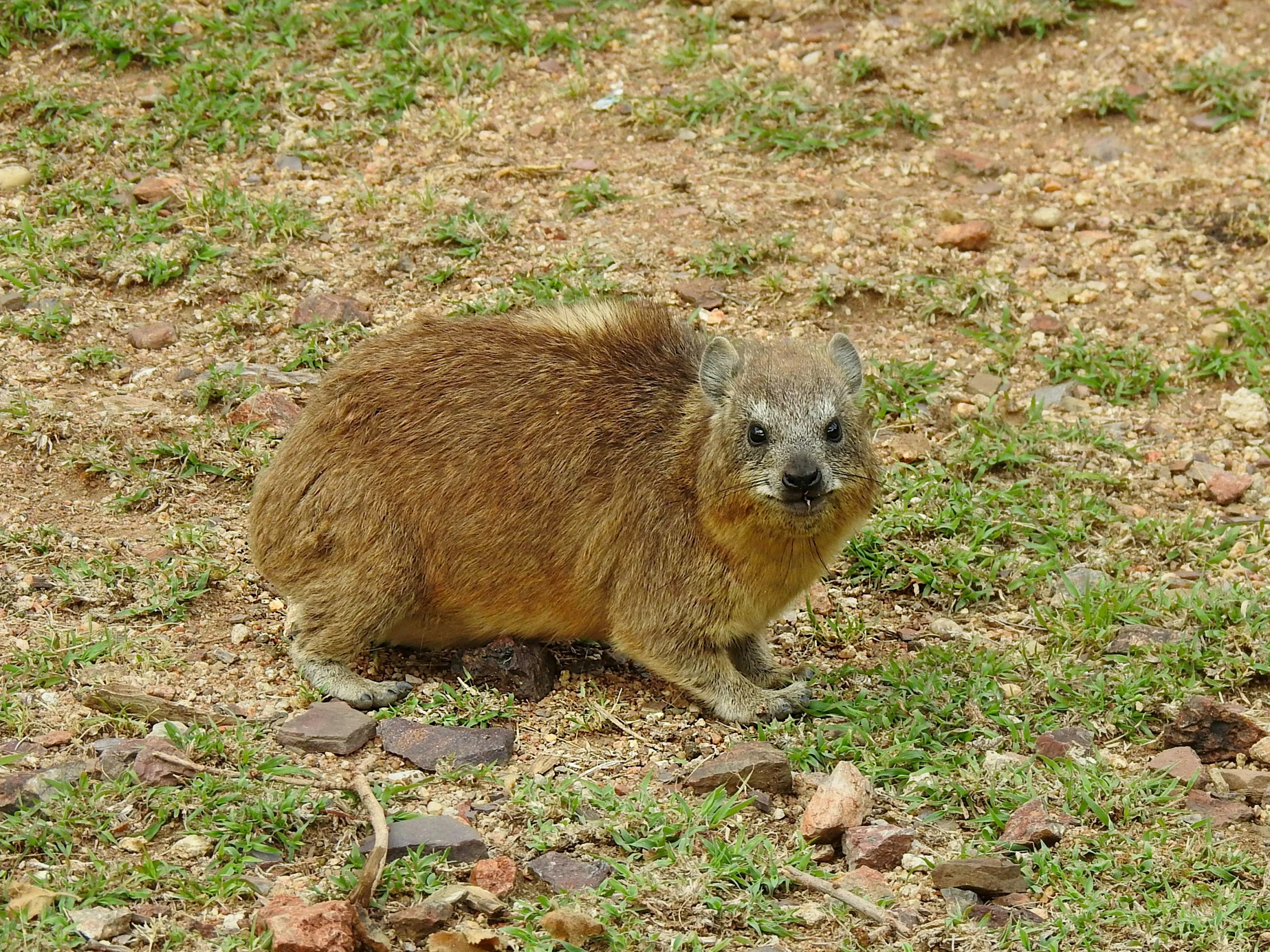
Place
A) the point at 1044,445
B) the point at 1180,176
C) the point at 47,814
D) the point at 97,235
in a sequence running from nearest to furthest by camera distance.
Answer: the point at 47,814 → the point at 1044,445 → the point at 97,235 → the point at 1180,176

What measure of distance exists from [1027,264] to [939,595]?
2.54 metres

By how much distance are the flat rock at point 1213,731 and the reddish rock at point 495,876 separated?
258 centimetres

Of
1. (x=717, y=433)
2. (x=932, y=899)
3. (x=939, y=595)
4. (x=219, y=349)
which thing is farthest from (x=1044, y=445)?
(x=219, y=349)

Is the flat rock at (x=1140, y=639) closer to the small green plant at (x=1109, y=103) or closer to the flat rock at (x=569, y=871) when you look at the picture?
the flat rock at (x=569, y=871)

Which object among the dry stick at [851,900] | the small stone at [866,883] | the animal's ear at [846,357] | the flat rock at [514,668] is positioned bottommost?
the small stone at [866,883]

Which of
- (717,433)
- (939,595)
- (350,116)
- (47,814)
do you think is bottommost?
(939,595)

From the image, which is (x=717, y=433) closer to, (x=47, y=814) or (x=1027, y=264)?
(x=47, y=814)

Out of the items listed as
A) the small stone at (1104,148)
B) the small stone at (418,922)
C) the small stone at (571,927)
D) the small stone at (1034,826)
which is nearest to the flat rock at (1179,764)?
the small stone at (1034,826)

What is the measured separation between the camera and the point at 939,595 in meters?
6.77

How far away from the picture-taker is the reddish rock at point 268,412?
281 inches

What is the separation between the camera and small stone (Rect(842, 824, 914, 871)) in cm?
489

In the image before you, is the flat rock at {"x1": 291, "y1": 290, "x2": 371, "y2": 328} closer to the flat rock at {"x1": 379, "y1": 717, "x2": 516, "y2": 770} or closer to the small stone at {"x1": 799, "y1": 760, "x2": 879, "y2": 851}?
the flat rock at {"x1": 379, "y1": 717, "x2": 516, "y2": 770}

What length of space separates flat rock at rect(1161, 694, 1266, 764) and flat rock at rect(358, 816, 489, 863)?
2658 mm

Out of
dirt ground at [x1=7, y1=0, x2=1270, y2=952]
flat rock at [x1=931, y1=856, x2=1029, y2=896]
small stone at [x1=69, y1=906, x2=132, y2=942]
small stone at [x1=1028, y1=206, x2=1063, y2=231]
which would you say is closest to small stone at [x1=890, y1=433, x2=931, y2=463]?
dirt ground at [x1=7, y1=0, x2=1270, y2=952]
